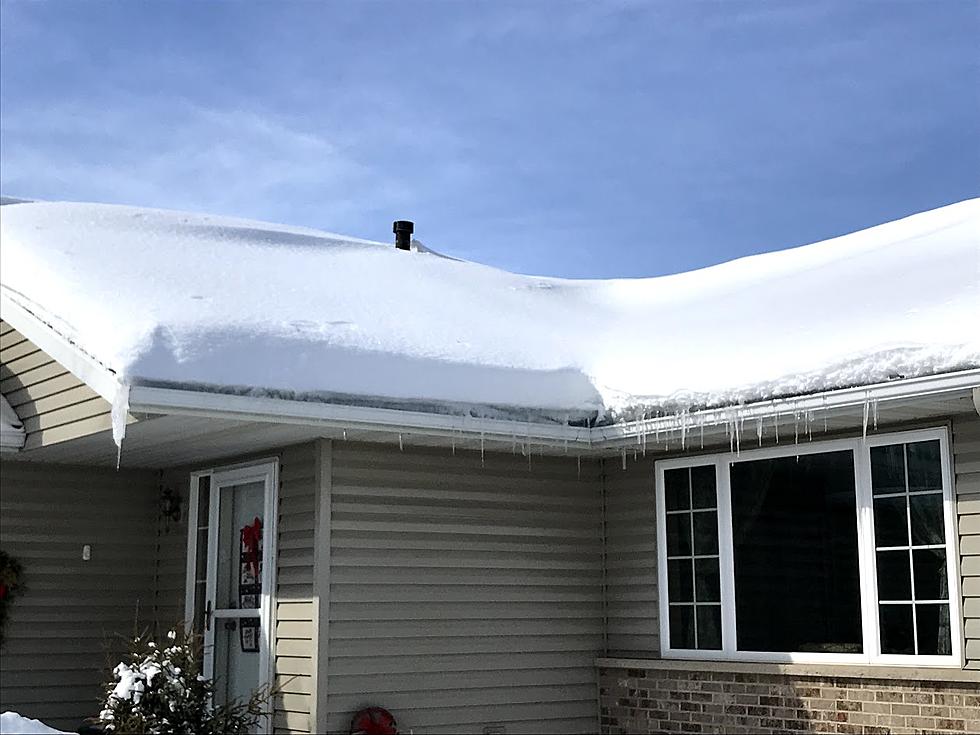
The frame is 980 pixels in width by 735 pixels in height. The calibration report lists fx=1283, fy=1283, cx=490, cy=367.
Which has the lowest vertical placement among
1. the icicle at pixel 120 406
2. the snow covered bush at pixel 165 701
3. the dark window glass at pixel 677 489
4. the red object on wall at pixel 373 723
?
the red object on wall at pixel 373 723

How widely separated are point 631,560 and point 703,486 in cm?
83

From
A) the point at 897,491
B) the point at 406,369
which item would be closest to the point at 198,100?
the point at 406,369

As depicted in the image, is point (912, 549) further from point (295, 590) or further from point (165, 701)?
point (165, 701)

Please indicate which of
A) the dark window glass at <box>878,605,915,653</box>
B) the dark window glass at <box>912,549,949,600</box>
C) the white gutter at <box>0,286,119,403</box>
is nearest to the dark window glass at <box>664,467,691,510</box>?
the dark window glass at <box>878,605,915,653</box>

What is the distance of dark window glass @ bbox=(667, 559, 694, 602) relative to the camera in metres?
8.73

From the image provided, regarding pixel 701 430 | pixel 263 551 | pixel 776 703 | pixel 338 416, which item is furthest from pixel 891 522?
pixel 263 551

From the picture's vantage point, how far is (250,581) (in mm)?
8898

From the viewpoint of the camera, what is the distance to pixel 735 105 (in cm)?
2419

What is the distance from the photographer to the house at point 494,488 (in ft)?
23.8

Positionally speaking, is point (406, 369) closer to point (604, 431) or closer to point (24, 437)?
point (604, 431)

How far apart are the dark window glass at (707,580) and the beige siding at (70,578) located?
4.08 m

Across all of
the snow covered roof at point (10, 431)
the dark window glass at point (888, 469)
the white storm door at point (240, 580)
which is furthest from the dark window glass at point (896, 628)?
the snow covered roof at point (10, 431)

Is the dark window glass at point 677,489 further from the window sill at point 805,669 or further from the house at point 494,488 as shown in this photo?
the window sill at point 805,669

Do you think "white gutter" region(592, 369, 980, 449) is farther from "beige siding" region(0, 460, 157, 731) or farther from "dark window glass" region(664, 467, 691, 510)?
"beige siding" region(0, 460, 157, 731)
